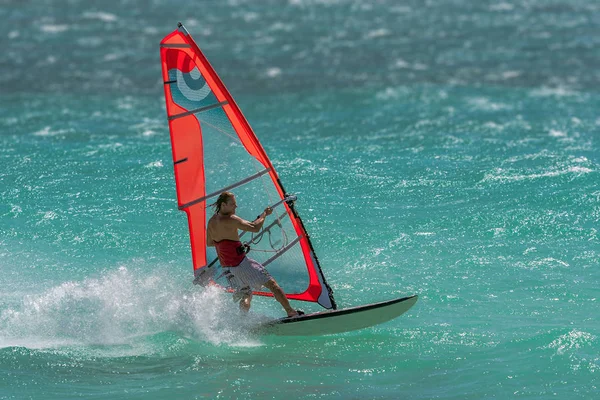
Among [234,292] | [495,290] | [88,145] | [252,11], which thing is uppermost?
[252,11]

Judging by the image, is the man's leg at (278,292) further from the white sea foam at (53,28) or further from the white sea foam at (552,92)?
the white sea foam at (53,28)

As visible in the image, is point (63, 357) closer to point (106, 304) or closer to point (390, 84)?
point (106, 304)

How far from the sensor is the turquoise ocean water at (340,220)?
10820 mm

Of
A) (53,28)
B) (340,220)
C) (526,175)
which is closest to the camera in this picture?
(340,220)

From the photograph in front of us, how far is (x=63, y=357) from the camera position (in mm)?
11023

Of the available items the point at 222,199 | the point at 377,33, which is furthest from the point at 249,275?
the point at 377,33

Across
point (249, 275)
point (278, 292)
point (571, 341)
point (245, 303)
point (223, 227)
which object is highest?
point (223, 227)

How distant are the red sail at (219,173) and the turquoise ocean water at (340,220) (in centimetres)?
66

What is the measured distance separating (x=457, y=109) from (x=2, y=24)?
19.1 m

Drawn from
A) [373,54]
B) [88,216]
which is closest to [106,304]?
[88,216]

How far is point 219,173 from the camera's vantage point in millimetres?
11391

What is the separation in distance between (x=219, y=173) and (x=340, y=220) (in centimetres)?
428

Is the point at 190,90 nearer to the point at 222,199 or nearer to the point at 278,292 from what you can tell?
the point at 222,199

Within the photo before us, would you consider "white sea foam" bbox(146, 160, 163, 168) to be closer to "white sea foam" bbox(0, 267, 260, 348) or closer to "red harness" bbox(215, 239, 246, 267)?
"white sea foam" bbox(0, 267, 260, 348)
